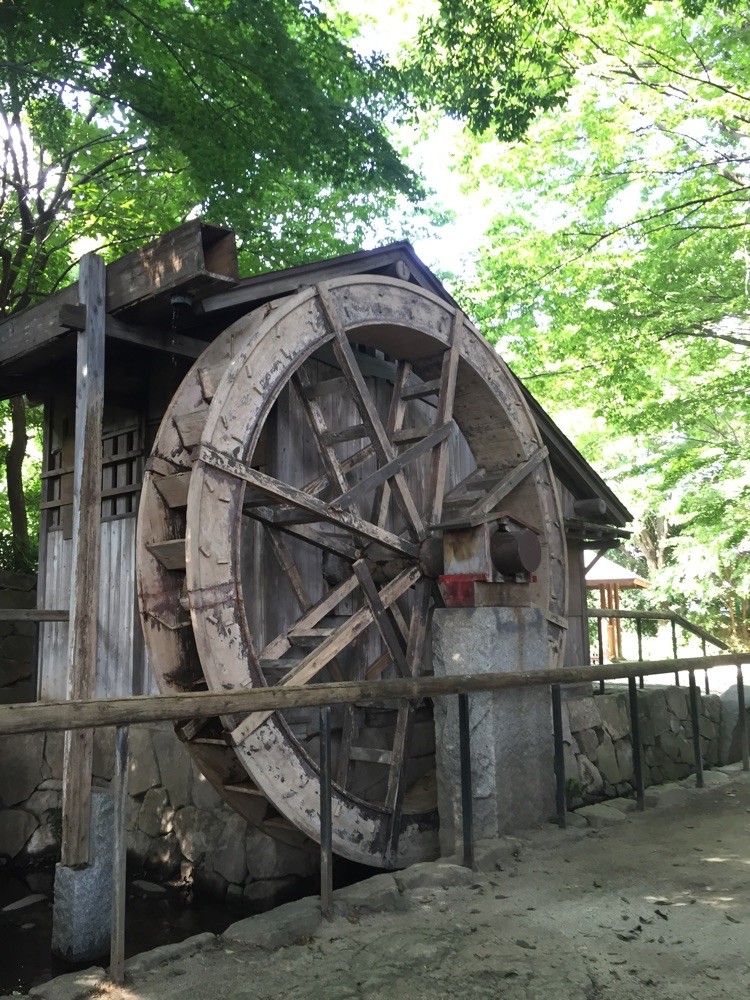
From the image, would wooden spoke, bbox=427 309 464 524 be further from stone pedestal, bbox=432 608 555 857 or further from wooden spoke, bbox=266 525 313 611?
stone pedestal, bbox=432 608 555 857

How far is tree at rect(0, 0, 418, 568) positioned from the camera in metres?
6.32

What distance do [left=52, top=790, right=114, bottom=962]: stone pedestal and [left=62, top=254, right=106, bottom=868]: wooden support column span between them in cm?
6

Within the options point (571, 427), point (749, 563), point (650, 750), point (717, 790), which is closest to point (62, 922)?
point (717, 790)

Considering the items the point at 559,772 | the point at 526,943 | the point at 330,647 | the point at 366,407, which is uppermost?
the point at 366,407

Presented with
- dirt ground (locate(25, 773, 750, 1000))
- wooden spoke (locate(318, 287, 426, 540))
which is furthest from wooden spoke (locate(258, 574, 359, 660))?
dirt ground (locate(25, 773, 750, 1000))

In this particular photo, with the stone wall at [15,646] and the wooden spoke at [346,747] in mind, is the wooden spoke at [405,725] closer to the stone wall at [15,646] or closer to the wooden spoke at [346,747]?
the wooden spoke at [346,747]

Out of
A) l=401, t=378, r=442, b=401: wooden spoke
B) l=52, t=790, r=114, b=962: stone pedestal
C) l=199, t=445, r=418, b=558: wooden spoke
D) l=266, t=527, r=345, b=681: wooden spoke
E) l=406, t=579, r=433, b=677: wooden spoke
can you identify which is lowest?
l=52, t=790, r=114, b=962: stone pedestal

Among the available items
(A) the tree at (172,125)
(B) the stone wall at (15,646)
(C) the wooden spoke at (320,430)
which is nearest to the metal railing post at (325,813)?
(C) the wooden spoke at (320,430)

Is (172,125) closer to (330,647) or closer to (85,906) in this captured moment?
(330,647)

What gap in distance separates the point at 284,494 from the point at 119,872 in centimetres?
249

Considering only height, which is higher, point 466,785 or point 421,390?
point 421,390

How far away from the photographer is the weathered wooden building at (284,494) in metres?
4.54

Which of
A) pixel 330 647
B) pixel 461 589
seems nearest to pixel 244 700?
pixel 330 647

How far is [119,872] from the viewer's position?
264cm
